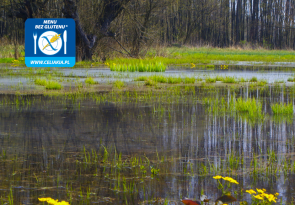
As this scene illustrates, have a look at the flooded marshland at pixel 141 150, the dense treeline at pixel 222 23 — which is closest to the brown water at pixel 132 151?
the flooded marshland at pixel 141 150

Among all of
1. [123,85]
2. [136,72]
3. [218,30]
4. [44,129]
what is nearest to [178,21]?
[218,30]

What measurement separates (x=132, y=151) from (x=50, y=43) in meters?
12.3

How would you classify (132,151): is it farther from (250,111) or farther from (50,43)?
(50,43)

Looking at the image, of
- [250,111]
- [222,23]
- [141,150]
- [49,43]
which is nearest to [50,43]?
[49,43]

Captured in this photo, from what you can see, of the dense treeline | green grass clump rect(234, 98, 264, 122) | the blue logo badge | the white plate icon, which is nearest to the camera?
green grass clump rect(234, 98, 264, 122)

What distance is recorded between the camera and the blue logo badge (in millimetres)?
Result: 15619

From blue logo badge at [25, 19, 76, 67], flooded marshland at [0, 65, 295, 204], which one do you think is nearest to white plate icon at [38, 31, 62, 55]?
blue logo badge at [25, 19, 76, 67]

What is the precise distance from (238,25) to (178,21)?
370 inches

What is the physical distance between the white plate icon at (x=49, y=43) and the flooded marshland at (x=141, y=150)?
8910 millimetres

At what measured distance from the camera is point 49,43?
1520cm

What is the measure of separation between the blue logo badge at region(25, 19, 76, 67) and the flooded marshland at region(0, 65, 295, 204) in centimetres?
929

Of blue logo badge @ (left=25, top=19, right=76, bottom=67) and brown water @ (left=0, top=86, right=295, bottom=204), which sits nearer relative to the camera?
brown water @ (left=0, top=86, right=295, bottom=204)

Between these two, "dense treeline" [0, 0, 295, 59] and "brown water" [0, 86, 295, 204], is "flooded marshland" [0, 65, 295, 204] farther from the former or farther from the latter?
Answer: "dense treeline" [0, 0, 295, 59]

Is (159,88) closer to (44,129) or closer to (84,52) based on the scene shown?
(44,129)
